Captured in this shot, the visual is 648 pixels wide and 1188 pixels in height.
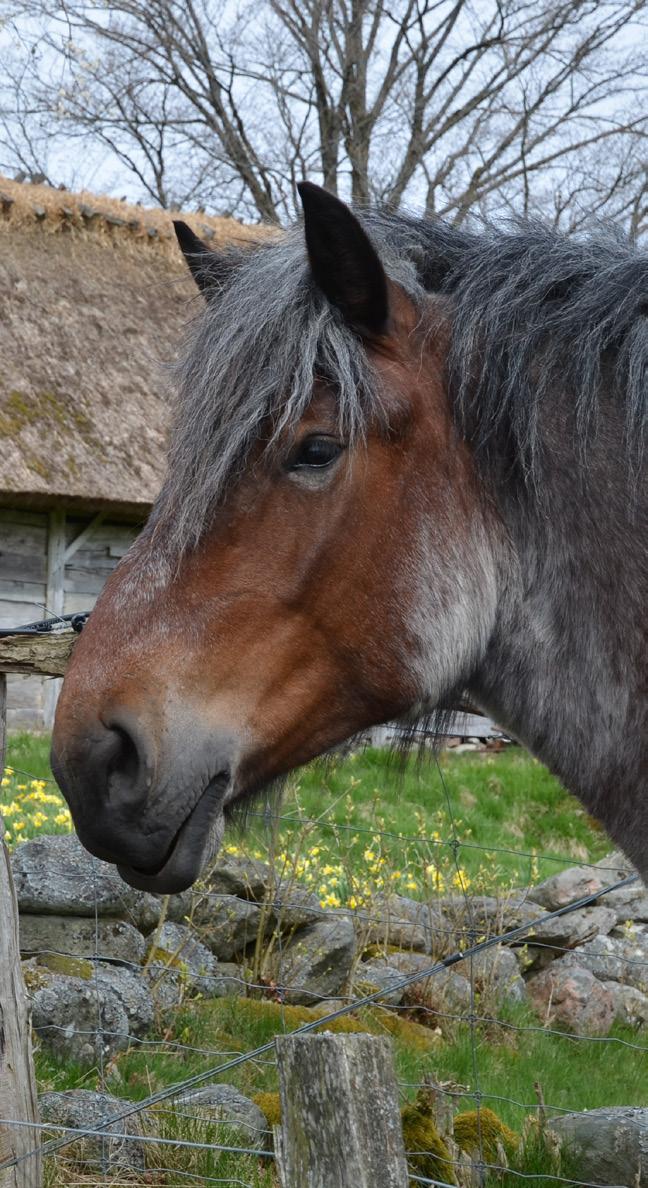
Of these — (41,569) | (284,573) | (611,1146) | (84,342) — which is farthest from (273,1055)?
(84,342)

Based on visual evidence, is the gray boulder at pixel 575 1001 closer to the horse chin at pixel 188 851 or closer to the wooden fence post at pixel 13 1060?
the wooden fence post at pixel 13 1060

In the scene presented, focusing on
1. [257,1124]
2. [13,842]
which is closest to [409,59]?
[13,842]

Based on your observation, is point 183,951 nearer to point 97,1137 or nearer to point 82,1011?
point 82,1011

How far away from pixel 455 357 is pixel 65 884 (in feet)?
10.1

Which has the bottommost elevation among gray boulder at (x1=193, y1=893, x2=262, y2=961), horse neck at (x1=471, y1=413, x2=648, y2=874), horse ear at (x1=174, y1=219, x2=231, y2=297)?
gray boulder at (x1=193, y1=893, x2=262, y2=961)

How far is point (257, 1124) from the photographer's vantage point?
330 cm

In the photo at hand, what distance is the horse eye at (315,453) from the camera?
6.49ft

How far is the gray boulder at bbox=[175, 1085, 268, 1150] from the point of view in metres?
3.18

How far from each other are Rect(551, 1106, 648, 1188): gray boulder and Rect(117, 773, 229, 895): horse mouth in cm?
204

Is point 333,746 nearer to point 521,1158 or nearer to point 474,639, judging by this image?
point 474,639

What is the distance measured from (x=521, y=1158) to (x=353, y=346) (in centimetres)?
258

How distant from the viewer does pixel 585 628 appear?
1.99 m

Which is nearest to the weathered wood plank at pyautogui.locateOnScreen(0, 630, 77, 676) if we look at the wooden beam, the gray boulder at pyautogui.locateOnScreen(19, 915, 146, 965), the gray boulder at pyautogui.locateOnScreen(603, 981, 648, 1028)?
the gray boulder at pyautogui.locateOnScreen(19, 915, 146, 965)

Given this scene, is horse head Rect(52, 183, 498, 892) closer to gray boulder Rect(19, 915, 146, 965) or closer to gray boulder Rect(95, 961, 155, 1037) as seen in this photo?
gray boulder Rect(95, 961, 155, 1037)
